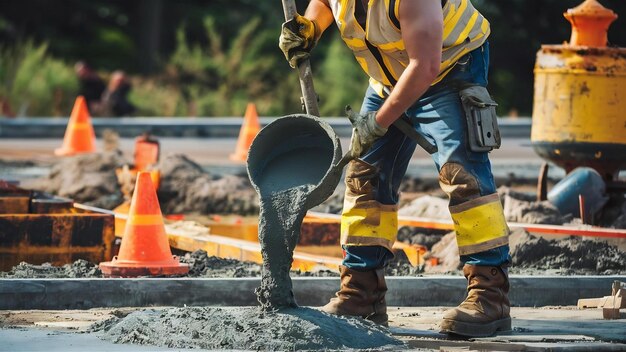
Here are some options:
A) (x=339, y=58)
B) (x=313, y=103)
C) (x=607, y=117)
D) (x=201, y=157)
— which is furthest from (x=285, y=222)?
(x=339, y=58)

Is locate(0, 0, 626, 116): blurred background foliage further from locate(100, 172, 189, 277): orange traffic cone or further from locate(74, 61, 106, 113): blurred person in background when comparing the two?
locate(100, 172, 189, 277): orange traffic cone

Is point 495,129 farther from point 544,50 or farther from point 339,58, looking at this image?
point 339,58

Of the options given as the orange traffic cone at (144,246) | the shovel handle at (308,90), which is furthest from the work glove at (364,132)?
the orange traffic cone at (144,246)

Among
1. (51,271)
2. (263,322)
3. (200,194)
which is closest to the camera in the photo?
(263,322)

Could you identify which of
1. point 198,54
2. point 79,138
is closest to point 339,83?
point 198,54

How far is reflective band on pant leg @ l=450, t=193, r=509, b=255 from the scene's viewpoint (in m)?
6.91

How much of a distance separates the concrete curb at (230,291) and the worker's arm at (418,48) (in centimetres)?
A: 149

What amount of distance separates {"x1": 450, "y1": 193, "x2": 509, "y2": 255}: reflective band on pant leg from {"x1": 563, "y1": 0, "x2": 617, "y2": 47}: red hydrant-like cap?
5.07 metres

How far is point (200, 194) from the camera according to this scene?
40.2ft

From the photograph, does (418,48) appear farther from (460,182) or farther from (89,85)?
(89,85)

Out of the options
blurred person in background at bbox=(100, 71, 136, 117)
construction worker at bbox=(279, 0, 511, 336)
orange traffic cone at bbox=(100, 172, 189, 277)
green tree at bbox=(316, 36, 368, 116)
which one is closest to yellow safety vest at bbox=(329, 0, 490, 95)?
construction worker at bbox=(279, 0, 511, 336)

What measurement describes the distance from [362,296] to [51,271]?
1869mm

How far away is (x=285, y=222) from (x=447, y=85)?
1.00 metres

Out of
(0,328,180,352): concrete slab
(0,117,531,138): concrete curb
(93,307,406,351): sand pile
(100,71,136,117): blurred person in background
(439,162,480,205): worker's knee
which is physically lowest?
(0,328,180,352): concrete slab
